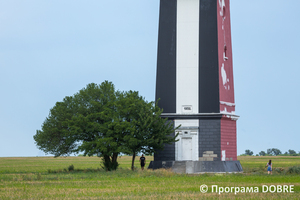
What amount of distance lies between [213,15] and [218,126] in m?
9.09

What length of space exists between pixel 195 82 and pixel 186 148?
538 centimetres

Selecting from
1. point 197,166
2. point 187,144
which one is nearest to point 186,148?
point 187,144

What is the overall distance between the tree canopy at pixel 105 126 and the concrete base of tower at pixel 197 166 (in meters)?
1.67

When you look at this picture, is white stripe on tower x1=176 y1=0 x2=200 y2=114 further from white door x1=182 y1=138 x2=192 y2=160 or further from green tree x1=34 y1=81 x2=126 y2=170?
green tree x1=34 y1=81 x2=126 y2=170

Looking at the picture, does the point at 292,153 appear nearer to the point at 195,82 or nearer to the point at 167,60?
the point at 195,82

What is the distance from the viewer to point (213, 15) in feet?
118

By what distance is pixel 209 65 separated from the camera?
117ft

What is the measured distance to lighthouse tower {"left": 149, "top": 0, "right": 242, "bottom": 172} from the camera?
35.2 metres

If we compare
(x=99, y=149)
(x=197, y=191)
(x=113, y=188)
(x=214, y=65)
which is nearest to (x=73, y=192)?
(x=113, y=188)

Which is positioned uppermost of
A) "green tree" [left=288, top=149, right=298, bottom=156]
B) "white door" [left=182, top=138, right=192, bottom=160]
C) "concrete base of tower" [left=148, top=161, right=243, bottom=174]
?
"green tree" [left=288, top=149, right=298, bottom=156]

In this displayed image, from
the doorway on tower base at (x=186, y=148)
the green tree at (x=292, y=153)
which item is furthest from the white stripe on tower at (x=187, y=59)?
the green tree at (x=292, y=153)

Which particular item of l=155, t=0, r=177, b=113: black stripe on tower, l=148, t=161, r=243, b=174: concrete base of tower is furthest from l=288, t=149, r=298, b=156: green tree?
l=155, t=0, r=177, b=113: black stripe on tower

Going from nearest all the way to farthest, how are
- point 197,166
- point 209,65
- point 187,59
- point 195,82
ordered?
1. point 197,166
2. point 209,65
3. point 195,82
4. point 187,59

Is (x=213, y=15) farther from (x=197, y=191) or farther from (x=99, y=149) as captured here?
(x=197, y=191)
